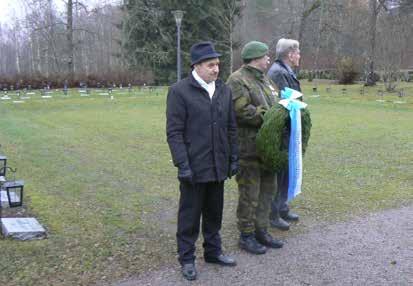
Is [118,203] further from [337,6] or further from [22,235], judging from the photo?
[337,6]

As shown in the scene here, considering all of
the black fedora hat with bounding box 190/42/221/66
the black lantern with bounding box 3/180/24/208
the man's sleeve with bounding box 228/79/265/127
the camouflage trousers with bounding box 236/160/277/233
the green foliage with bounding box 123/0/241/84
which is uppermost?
the green foliage with bounding box 123/0/241/84

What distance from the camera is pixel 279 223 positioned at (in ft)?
16.9

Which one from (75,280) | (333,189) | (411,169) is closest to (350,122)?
(411,169)

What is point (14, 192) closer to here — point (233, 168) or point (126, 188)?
point (126, 188)

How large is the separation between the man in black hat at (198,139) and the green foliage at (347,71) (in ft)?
99.0

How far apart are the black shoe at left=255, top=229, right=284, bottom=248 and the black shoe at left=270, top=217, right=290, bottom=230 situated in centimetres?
49

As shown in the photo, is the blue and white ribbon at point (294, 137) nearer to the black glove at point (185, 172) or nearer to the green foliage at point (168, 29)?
the black glove at point (185, 172)

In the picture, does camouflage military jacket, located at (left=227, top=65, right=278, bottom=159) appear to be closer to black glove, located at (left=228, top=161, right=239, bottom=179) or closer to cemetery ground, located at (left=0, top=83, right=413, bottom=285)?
black glove, located at (left=228, top=161, right=239, bottom=179)

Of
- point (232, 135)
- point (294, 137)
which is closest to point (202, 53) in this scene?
point (232, 135)

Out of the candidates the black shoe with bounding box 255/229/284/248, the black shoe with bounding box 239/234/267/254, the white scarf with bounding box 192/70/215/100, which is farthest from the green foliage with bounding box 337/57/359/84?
the white scarf with bounding box 192/70/215/100

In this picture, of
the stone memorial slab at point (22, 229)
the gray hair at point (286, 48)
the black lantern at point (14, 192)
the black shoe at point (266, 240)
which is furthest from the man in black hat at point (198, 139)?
the black lantern at point (14, 192)

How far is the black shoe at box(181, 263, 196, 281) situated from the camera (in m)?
3.88

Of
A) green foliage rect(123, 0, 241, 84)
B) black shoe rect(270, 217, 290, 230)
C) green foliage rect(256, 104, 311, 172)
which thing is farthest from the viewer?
green foliage rect(123, 0, 241, 84)

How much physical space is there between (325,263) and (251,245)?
65 centimetres
